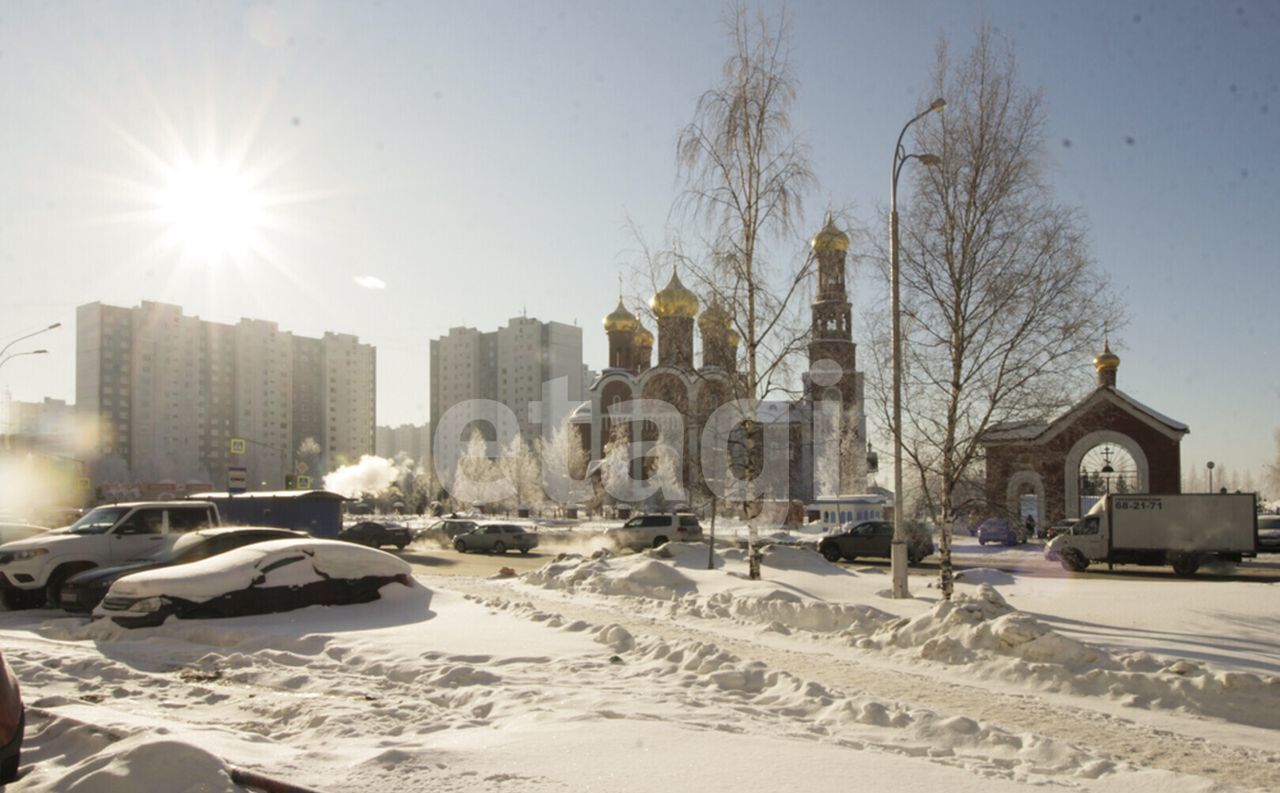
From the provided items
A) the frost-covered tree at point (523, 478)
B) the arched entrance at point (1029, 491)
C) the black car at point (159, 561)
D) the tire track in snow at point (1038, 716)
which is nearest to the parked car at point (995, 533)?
the arched entrance at point (1029, 491)

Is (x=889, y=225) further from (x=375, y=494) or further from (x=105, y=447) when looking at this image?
(x=105, y=447)

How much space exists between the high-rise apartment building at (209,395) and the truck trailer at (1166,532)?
289ft

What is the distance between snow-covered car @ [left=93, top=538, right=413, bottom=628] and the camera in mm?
12180

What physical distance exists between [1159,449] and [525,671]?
4250 cm

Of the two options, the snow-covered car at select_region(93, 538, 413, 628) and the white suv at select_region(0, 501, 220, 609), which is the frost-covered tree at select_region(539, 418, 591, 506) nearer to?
the white suv at select_region(0, 501, 220, 609)

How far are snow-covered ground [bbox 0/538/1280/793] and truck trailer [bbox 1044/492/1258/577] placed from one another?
1389cm

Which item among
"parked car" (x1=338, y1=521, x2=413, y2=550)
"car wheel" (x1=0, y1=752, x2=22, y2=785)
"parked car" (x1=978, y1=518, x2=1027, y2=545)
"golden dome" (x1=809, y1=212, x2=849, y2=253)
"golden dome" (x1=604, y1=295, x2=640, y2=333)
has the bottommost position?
"parked car" (x1=978, y1=518, x2=1027, y2=545)

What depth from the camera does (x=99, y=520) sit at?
673 inches

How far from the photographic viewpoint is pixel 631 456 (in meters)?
62.3

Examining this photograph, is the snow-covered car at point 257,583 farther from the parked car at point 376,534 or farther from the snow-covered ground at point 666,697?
the parked car at point 376,534

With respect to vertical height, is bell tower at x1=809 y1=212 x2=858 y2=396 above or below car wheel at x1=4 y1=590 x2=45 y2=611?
above

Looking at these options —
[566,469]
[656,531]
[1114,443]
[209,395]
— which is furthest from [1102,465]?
[209,395]

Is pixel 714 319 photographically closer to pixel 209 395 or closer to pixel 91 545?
pixel 91 545

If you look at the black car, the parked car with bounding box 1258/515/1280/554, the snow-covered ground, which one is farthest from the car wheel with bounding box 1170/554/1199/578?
the black car
